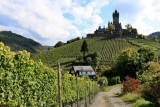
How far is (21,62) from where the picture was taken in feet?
47.9

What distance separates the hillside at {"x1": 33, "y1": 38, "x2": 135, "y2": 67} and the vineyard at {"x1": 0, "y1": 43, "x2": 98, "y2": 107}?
421 ft

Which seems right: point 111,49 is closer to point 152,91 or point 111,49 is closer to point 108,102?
point 108,102

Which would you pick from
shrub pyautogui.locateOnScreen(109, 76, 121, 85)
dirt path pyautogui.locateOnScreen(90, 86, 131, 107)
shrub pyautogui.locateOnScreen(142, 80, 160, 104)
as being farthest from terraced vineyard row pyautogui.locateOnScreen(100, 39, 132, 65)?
shrub pyautogui.locateOnScreen(142, 80, 160, 104)

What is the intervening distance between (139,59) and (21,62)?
106976 mm

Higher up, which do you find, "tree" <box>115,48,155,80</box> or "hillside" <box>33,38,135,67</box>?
"hillside" <box>33,38,135,67</box>

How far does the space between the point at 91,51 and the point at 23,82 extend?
512ft

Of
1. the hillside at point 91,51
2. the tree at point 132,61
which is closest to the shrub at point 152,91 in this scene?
the tree at point 132,61

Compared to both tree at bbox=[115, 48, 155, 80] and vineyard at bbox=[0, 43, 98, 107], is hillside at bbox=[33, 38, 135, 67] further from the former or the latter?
vineyard at bbox=[0, 43, 98, 107]

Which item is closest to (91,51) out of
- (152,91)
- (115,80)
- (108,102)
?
(115,80)

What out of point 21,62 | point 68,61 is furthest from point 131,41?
point 21,62

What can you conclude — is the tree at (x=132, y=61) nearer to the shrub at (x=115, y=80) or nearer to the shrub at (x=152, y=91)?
the shrub at (x=115, y=80)

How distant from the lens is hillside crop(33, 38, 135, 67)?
522ft

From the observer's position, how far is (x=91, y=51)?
561 feet

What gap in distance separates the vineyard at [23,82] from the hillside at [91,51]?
128362mm
